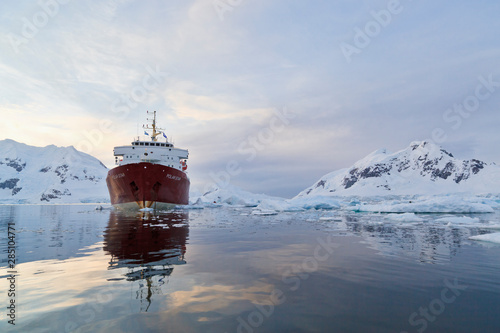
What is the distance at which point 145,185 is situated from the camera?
30.9 metres

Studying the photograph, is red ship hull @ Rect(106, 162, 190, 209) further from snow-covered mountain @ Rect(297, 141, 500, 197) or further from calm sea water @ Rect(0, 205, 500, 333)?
snow-covered mountain @ Rect(297, 141, 500, 197)

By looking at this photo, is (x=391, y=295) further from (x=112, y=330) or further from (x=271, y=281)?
(x=112, y=330)

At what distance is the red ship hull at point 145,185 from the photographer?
30.7 m

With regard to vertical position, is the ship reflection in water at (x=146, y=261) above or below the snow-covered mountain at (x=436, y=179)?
below

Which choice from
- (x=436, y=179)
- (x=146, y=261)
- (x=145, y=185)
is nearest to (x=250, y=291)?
(x=146, y=261)

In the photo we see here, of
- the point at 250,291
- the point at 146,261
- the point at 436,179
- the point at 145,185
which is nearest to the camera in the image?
the point at 250,291

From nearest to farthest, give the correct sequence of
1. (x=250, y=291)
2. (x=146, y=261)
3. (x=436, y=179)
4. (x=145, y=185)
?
(x=250, y=291)
(x=146, y=261)
(x=145, y=185)
(x=436, y=179)

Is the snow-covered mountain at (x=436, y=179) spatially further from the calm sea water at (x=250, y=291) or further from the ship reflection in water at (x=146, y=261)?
the calm sea water at (x=250, y=291)

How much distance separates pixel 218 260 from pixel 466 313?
5.16 m

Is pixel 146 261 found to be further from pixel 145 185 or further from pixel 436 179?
pixel 436 179

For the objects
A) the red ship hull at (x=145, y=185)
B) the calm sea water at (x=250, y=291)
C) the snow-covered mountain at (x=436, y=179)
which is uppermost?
the snow-covered mountain at (x=436, y=179)

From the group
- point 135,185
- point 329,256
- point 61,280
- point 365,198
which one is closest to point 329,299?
point 329,256

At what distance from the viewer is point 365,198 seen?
4599 inches

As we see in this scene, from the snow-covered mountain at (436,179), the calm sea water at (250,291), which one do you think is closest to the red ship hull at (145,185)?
the calm sea water at (250,291)
